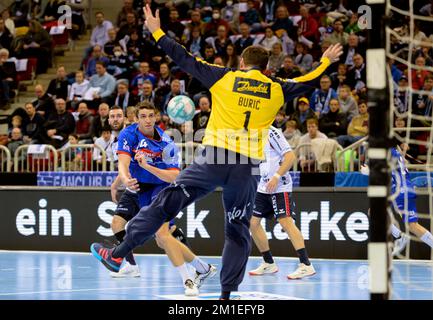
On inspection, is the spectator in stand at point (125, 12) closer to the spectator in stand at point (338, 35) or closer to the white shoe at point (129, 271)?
the spectator in stand at point (338, 35)

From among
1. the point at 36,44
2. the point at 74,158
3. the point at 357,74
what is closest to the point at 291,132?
the point at 357,74

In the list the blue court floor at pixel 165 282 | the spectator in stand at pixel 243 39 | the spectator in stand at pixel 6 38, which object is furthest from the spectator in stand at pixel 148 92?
the spectator in stand at pixel 6 38

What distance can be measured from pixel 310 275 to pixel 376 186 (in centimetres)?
618

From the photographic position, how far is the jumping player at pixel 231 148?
8.05 meters

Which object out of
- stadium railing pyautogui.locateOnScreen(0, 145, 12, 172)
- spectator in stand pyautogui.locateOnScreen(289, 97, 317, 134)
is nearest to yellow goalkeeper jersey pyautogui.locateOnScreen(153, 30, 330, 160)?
stadium railing pyautogui.locateOnScreen(0, 145, 12, 172)

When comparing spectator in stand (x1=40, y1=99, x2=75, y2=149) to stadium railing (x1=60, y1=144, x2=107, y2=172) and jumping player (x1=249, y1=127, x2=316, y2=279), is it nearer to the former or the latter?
stadium railing (x1=60, y1=144, x2=107, y2=172)

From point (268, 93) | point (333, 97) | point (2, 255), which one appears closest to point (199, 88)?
point (333, 97)

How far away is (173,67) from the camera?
2102 cm

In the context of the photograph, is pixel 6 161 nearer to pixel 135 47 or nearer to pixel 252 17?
pixel 135 47

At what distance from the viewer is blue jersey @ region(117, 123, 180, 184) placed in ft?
34.9

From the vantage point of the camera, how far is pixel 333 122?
17.6 meters

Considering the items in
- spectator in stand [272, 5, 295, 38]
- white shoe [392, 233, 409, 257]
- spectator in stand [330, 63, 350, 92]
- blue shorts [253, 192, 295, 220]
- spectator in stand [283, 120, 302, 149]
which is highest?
spectator in stand [272, 5, 295, 38]

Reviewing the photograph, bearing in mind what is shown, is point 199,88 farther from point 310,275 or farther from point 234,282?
point 234,282

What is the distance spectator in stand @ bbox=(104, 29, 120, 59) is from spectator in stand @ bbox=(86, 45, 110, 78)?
33 cm
